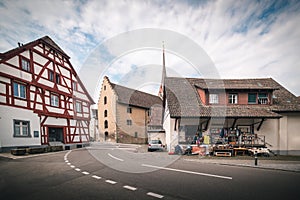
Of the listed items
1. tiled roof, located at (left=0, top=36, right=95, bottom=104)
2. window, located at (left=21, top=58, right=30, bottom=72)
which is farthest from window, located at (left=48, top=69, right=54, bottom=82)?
tiled roof, located at (left=0, top=36, right=95, bottom=104)

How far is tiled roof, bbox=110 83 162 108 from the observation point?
106 ft

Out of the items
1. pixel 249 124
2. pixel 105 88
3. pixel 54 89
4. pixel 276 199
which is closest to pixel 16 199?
pixel 276 199

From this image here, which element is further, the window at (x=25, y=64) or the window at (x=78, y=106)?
the window at (x=78, y=106)

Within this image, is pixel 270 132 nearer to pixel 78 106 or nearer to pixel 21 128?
pixel 21 128

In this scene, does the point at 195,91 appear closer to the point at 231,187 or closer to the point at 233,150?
the point at 233,150

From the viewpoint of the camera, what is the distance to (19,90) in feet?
51.2

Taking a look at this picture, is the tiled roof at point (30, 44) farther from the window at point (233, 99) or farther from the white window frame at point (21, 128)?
the window at point (233, 99)

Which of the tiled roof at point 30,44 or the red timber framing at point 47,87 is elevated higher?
the tiled roof at point 30,44

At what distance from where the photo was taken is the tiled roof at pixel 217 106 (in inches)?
554

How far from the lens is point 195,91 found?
16531 mm

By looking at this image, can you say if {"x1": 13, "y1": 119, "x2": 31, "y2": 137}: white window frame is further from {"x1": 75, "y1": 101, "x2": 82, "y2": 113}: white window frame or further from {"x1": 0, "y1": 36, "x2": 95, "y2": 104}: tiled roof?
{"x1": 75, "y1": 101, "x2": 82, "y2": 113}: white window frame

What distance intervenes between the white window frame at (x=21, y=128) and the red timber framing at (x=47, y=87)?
140 centimetres

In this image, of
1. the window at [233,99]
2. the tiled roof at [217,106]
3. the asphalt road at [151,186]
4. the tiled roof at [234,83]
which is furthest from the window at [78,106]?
the window at [233,99]

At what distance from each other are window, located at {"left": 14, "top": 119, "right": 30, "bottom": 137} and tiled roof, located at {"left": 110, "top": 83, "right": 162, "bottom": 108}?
54.6ft
